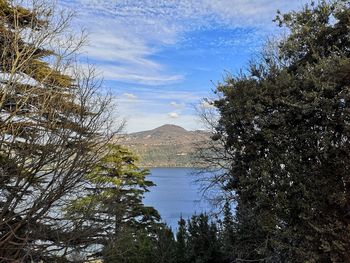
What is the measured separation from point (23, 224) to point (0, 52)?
336cm

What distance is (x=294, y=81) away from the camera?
7.28 metres

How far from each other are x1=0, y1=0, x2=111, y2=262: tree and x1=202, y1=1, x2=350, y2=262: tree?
303 centimetres

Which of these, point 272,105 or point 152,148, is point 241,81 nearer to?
point 272,105

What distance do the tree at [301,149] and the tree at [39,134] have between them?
3.03 metres

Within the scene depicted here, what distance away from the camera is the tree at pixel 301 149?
6562mm

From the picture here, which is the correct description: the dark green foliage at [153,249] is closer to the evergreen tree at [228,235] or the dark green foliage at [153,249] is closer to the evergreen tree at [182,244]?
the evergreen tree at [182,244]

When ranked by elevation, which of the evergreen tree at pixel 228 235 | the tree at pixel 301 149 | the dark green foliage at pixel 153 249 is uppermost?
the tree at pixel 301 149

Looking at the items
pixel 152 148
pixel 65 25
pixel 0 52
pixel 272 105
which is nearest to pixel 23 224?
pixel 0 52

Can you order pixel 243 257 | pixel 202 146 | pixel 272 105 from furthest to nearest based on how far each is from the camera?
1. pixel 202 146
2. pixel 243 257
3. pixel 272 105

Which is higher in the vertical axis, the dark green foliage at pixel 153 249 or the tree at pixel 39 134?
the tree at pixel 39 134

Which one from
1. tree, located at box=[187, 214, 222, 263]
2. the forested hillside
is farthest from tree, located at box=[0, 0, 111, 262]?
tree, located at box=[187, 214, 222, 263]

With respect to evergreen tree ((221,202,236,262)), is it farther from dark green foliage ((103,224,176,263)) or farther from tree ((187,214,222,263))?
dark green foliage ((103,224,176,263))

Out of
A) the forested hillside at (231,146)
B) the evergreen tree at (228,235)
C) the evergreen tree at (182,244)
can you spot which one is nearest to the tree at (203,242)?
the evergreen tree at (182,244)

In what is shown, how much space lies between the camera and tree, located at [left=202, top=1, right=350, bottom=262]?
21.5 feet
